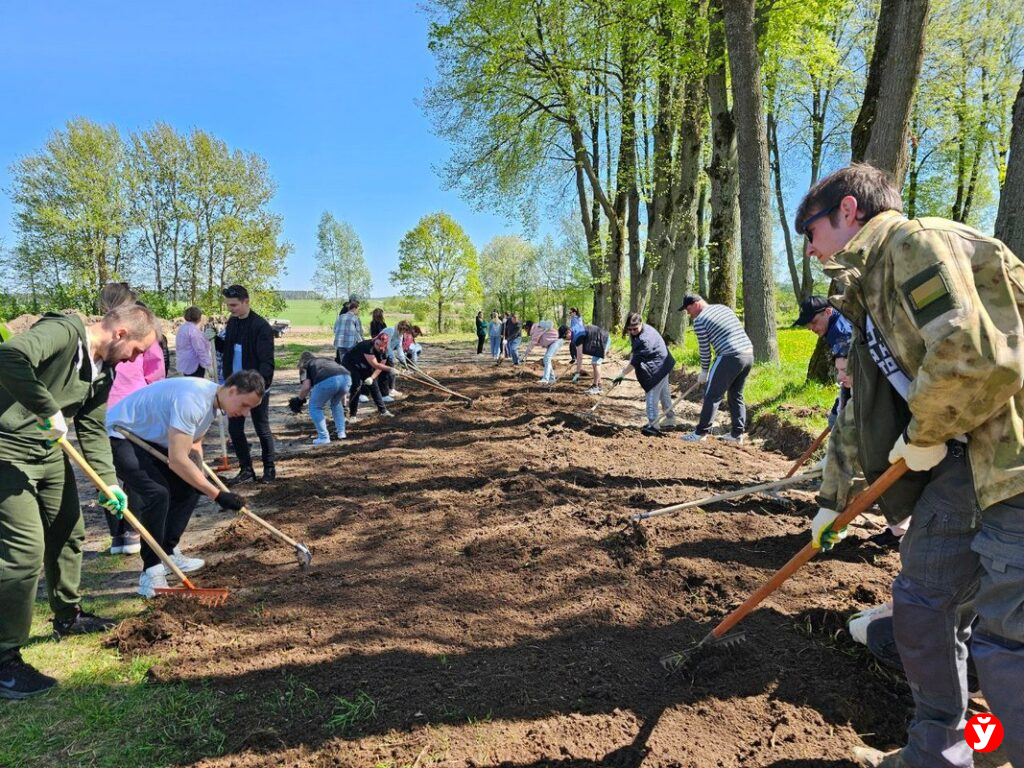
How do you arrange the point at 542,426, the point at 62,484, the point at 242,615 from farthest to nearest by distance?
the point at 542,426, the point at 242,615, the point at 62,484

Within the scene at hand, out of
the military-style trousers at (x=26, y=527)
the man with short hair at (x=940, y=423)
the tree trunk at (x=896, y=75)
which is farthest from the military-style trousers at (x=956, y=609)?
the tree trunk at (x=896, y=75)

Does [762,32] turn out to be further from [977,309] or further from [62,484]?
[62,484]

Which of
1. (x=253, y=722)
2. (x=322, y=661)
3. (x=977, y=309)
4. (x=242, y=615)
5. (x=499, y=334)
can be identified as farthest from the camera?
(x=499, y=334)

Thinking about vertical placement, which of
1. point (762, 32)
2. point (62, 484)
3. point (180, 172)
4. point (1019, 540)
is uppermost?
point (180, 172)

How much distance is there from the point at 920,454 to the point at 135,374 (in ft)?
19.7

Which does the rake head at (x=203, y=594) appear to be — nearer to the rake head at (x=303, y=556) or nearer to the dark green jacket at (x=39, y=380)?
the rake head at (x=303, y=556)

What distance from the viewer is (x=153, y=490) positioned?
4074 millimetres

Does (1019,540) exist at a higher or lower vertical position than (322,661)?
higher

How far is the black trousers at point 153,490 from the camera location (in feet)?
13.4

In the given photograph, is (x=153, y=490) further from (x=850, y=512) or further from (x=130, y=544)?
(x=850, y=512)

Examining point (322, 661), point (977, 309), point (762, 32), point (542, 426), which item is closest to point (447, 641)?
point (322, 661)

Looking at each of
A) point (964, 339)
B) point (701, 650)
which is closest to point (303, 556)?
point (701, 650)

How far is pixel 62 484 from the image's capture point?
3.36m

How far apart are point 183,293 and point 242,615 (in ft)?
107
